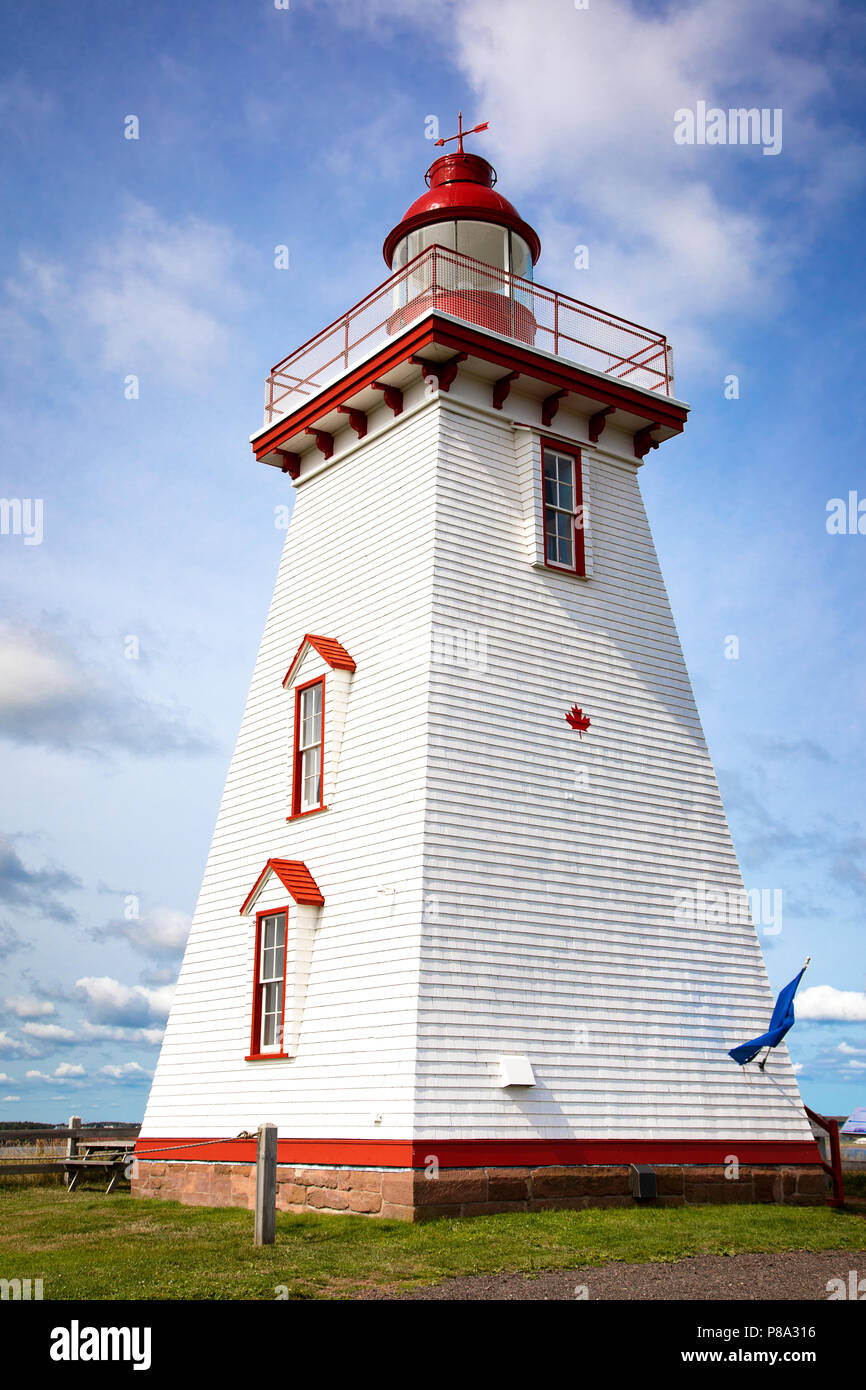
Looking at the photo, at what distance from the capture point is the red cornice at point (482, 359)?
17.6m

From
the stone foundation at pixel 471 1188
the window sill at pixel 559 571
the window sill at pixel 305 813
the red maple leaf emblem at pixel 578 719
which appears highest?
the window sill at pixel 559 571

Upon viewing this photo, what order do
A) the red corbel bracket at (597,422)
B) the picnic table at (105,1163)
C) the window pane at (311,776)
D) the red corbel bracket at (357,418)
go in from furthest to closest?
1. the picnic table at (105,1163)
2. the red corbel bracket at (597,422)
3. the red corbel bracket at (357,418)
4. the window pane at (311,776)

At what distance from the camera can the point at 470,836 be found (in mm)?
15383

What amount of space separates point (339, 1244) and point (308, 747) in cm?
771

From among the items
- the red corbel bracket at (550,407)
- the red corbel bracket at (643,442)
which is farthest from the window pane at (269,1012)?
the red corbel bracket at (643,442)

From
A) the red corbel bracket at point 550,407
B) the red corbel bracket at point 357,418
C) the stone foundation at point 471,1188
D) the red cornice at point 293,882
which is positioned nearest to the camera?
the stone foundation at point 471,1188

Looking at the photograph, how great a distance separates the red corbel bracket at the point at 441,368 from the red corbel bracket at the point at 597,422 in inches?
110

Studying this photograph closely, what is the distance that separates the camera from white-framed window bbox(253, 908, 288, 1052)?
56.2ft

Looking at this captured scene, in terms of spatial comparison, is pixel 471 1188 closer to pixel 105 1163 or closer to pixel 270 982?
pixel 270 982

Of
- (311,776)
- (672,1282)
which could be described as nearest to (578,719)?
(311,776)

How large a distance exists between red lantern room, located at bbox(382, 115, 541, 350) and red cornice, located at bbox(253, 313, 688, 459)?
120 centimetres

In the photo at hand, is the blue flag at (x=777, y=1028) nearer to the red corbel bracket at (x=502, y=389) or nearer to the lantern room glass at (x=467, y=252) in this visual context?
the red corbel bracket at (x=502, y=389)

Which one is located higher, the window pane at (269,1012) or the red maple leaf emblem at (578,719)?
the red maple leaf emblem at (578,719)

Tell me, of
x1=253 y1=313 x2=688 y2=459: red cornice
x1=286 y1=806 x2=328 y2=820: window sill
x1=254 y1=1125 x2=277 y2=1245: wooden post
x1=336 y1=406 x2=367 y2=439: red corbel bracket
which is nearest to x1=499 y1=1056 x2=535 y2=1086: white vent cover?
x1=254 y1=1125 x2=277 y2=1245: wooden post
